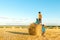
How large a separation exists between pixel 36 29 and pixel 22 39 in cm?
345

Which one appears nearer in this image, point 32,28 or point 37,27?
point 37,27

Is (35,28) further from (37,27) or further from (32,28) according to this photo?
(32,28)

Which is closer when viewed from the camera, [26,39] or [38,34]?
[26,39]

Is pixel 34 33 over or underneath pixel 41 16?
underneath

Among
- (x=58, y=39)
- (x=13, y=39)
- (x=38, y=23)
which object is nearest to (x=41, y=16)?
(x=38, y=23)

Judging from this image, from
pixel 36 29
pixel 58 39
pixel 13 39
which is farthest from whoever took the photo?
pixel 36 29

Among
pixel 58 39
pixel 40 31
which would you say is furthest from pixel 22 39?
pixel 40 31

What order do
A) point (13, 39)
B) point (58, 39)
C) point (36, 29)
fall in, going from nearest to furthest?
point (13, 39) → point (58, 39) → point (36, 29)

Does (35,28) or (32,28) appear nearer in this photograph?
(35,28)

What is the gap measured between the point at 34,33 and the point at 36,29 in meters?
0.48

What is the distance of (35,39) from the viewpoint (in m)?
13.7

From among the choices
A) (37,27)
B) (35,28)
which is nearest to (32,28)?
(35,28)

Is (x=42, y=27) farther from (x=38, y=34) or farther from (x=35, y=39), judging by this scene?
(x=35, y=39)

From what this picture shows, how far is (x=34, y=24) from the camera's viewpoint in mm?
16641
